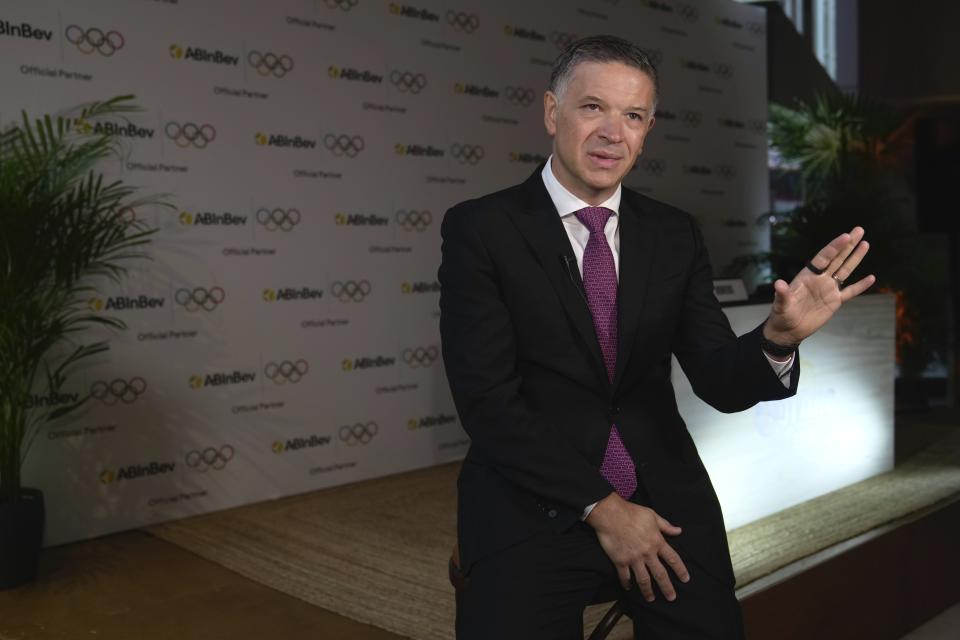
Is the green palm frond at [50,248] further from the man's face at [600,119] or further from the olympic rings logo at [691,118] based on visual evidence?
the olympic rings logo at [691,118]

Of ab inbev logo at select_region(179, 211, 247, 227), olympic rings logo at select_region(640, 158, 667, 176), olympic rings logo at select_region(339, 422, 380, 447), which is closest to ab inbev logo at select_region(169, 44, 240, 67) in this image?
ab inbev logo at select_region(179, 211, 247, 227)

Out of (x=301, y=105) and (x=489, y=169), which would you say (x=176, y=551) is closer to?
(x=301, y=105)

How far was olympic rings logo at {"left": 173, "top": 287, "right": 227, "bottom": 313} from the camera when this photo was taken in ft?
14.2

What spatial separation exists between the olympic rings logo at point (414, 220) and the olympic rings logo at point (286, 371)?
94cm

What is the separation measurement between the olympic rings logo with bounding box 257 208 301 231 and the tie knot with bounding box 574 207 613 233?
9.81 feet

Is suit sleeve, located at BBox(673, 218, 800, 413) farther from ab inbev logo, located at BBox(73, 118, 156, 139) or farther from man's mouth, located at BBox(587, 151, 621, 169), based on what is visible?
ab inbev logo, located at BBox(73, 118, 156, 139)

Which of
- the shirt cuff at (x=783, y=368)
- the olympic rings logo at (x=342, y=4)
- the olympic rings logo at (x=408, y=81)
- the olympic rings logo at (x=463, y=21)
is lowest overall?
the shirt cuff at (x=783, y=368)

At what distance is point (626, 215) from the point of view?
6.18ft

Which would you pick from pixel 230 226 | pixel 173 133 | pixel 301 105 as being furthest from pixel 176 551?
pixel 301 105

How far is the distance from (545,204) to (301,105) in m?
3.14

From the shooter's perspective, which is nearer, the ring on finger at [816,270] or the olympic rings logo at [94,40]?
the ring on finger at [816,270]

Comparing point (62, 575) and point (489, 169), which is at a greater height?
point (489, 169)

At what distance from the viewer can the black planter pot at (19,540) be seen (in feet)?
11.3

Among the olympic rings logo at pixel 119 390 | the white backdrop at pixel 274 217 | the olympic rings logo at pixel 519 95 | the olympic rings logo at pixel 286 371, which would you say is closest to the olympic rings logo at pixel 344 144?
the white backdrop at pixel 274 217
